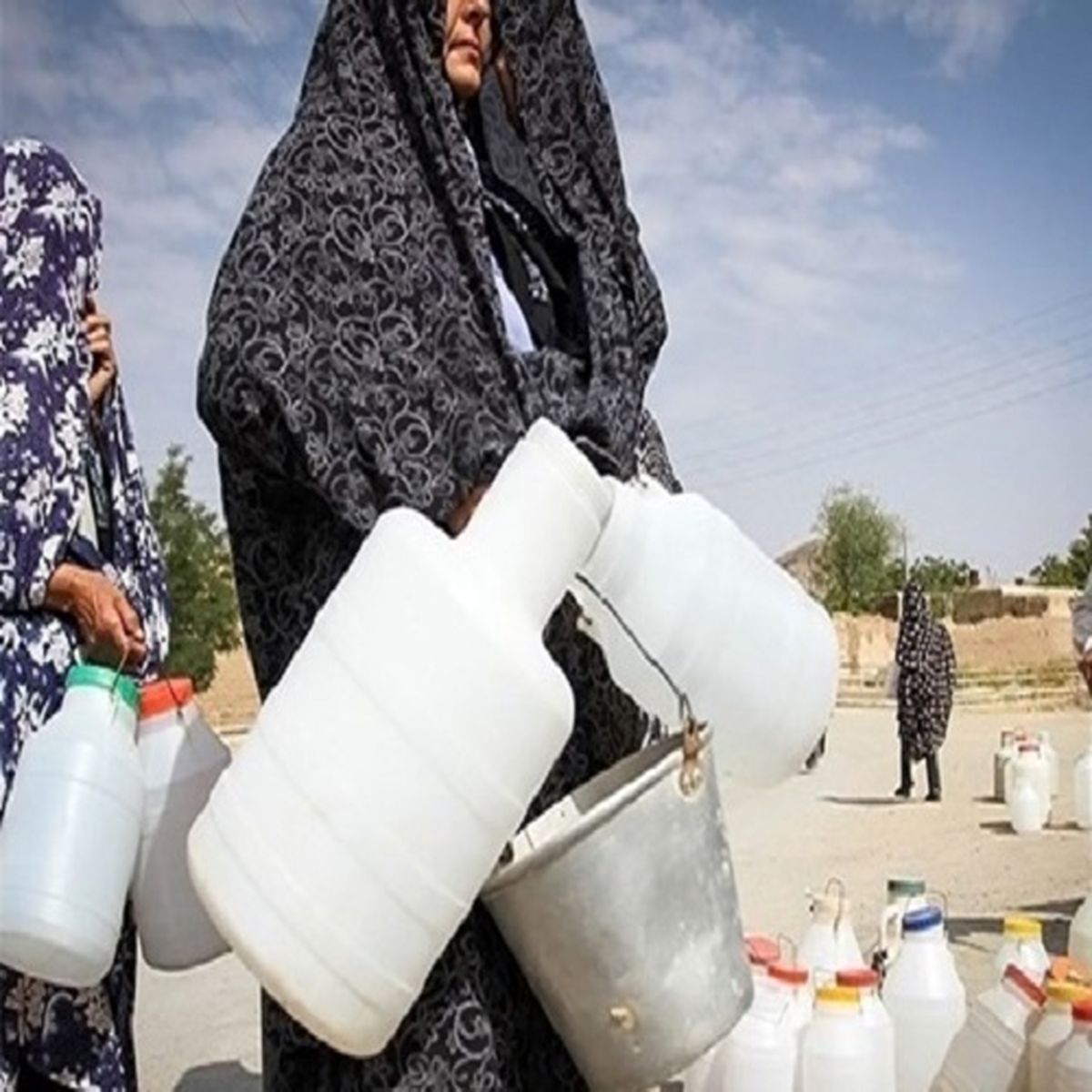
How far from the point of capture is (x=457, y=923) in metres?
1.15

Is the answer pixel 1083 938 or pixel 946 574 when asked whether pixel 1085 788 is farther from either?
Answer: pixel 946 574

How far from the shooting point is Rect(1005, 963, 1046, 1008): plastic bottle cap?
223cm

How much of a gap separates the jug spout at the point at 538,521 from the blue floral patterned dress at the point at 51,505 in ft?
2.34

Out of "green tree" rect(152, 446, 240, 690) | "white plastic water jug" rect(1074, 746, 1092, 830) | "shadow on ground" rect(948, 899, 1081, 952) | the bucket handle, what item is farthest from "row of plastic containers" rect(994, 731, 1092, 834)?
"green tree" rect(152, 446, 240, 690)

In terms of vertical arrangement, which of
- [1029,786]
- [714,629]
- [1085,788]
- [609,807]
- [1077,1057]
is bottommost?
[1029,786]

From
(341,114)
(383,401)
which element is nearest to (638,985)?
(383,401)

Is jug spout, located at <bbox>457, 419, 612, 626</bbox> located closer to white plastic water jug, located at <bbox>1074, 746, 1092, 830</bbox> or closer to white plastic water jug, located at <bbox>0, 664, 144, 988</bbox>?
white plastic water jug, located at <bbox>0, 664, 144, 988</bbox>

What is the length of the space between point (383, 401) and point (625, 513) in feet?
0.70

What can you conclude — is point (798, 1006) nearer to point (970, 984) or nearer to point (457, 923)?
point (457, 923)

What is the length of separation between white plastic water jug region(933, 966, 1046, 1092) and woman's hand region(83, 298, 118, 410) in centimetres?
144

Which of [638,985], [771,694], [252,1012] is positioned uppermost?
[771,694]

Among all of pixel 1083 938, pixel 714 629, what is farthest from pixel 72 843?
pixel 1083 938

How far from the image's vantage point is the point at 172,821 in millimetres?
1569

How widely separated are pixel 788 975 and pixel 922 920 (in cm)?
28
